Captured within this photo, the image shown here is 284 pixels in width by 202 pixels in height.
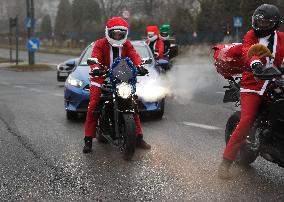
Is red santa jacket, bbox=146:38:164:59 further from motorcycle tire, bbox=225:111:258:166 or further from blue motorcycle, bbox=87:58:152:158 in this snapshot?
motorcycle tire, bbox=225:111:258:166

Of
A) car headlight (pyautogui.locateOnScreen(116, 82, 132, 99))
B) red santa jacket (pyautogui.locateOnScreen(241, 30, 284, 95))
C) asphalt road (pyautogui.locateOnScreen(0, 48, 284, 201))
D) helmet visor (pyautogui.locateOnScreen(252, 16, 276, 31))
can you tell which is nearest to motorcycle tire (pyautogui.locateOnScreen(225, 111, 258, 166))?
asphalt road (pyautogui.locateOnScreen(0, 48, 284, 201))

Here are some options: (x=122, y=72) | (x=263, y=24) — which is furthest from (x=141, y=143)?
(x=263, y=24)

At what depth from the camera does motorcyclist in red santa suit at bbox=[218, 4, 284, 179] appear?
545 centimetres

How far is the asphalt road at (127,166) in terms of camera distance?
528cm

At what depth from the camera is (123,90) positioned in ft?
22.0

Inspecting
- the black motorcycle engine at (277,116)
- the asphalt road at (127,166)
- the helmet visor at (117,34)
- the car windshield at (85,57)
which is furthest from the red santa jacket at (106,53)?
the car windshield at (85,57)

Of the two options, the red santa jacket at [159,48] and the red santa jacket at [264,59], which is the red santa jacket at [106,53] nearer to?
the red santa jacket at [264,59]

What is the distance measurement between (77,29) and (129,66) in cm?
6115

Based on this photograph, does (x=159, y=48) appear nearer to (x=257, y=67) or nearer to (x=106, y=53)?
(x=106, y=53)

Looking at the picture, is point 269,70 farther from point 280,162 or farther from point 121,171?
point 121,171

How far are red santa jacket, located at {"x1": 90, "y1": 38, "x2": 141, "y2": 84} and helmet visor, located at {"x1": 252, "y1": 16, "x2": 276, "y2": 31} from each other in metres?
2.19

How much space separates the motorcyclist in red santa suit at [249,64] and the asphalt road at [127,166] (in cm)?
35

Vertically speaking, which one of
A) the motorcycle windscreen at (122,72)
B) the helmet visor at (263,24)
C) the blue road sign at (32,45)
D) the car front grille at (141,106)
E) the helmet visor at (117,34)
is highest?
the helmet visor at (263,24)

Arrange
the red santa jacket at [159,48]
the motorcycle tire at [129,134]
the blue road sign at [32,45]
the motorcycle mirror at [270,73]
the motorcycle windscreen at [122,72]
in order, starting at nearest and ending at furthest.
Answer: the motorcycle mirror at [270,73] < the motorcycle tire at [129,134] < the motorcycle windscreen at [122,72] < the red santa jacket at [159,48] < the blue road sign at [32,45]
